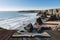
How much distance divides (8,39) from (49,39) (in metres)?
1.39

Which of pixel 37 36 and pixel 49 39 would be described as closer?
pixel 49 39

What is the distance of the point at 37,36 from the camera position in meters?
4.68

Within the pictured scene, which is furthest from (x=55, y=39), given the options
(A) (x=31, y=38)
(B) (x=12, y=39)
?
(B) (x=12, y=39)

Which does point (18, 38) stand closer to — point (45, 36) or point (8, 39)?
point (8, 39)

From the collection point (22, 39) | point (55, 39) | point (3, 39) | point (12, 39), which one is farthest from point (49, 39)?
point (3, 39)

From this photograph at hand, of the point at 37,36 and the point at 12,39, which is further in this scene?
the point at 37,36

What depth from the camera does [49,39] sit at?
14.2 ft

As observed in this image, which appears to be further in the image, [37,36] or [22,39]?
[37,36]

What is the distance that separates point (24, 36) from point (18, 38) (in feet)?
0.83

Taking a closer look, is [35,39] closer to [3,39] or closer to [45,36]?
[45,36]

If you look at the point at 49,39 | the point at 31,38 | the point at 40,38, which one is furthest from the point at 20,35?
the point at 49,39

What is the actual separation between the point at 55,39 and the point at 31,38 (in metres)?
0.81

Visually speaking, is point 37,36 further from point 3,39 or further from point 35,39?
point 3,39

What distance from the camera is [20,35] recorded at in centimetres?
472
